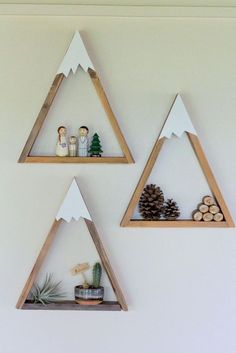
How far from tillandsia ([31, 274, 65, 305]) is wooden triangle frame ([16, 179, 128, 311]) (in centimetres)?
3

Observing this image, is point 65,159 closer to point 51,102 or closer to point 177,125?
point 51,102

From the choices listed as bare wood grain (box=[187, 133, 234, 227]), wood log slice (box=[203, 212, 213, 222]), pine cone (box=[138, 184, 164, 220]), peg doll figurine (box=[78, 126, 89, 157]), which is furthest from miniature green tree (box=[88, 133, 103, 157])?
wood log slice (box=[203, 212, 213, 222])

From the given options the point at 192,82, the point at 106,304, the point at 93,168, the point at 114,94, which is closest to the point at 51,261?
the point at 106,304

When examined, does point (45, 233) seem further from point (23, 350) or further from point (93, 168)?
point (23, 350)

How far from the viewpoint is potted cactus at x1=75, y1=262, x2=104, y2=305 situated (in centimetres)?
164

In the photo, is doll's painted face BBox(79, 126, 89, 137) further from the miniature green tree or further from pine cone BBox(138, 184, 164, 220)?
pine cone BBox(138, 184, 164, 220)

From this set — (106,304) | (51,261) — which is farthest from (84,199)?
(106,304)

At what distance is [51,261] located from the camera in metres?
1.68

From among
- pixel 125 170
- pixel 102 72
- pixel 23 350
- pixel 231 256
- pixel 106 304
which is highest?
pixel 102 72

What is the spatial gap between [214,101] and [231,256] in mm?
607

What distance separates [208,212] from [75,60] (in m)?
0.77

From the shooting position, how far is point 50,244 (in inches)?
64.9

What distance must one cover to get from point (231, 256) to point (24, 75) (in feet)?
3.50

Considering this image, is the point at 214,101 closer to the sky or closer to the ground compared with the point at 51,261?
closer to the sky
